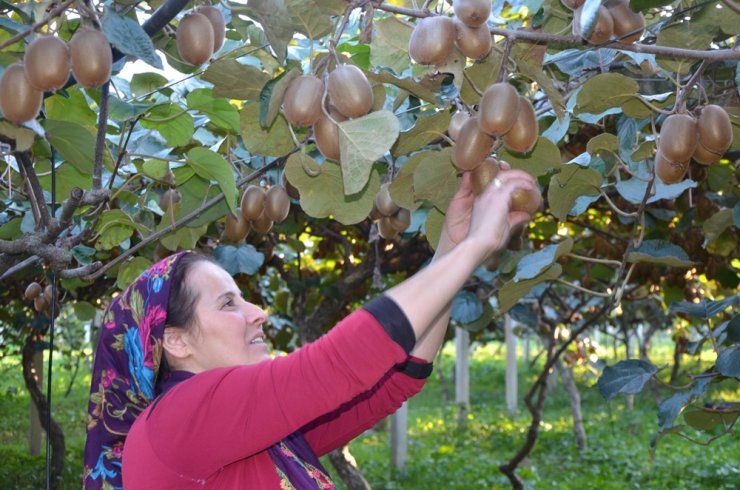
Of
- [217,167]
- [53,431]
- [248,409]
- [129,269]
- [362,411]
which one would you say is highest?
[217,167]

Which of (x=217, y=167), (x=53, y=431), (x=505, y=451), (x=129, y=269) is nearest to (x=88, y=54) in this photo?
(x=217, y=167)

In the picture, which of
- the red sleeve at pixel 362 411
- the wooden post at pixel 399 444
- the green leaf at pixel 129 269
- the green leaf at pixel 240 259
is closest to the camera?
the red sleeve at pixel 362 411

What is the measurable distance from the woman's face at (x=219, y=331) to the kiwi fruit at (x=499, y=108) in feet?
2.03

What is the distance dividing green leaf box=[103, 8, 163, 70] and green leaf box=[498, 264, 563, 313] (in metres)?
0.84

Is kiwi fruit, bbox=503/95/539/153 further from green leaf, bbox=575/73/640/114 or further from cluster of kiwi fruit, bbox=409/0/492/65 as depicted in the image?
green leaf, bbox=575/73/640/114

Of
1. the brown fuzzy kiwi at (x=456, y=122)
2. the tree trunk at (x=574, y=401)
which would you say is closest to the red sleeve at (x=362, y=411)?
the brown fuzzy kiwi at (x=456, y=122)

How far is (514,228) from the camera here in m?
1.36

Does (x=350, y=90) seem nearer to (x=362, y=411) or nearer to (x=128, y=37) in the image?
(x=128, y=37)

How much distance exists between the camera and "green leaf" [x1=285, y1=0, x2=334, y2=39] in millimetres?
1130

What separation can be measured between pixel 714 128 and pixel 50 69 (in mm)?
838

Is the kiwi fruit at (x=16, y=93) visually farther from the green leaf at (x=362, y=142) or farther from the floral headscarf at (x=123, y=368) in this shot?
the floral headscarf at (x=123, y=368)

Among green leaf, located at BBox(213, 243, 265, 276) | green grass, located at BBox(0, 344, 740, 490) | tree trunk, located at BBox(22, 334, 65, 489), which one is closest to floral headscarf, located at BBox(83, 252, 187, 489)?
green leaf, located at BBox(213, 243, 265, 276)

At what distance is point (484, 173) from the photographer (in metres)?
1.26

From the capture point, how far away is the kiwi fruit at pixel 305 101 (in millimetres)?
1089
